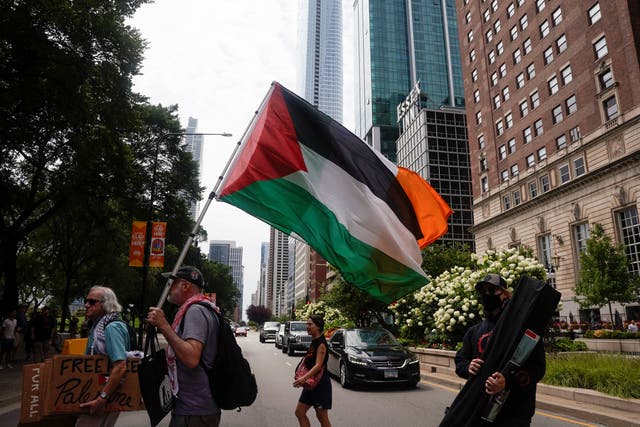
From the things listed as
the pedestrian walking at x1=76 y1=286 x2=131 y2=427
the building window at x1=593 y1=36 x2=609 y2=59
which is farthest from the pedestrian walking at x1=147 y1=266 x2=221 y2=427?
the building window at x1=593 y1=36 x2=609 y2=59

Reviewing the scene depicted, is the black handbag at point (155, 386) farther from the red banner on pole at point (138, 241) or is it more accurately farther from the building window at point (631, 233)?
the building window at point (631, 233)

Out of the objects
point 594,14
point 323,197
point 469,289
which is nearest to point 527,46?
point 594,14

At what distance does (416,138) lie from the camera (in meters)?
92.8

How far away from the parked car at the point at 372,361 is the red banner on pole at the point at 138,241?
10703 mm

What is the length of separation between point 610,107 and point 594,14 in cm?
827

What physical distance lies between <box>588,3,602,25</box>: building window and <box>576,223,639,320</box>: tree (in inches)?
765

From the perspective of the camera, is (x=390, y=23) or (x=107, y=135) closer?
(x=107, y=135)

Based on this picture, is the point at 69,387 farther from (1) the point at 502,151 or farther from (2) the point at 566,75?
(1) the point at 502,151

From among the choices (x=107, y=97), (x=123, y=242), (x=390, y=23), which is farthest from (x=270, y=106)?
(x=390, y=23)

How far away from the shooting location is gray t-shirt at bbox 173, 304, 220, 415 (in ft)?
10.8

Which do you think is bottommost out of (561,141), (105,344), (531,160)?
(105,344)

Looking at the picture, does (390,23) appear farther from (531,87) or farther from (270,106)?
(270,106)

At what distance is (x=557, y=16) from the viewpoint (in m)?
42.6

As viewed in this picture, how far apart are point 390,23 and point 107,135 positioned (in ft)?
386
